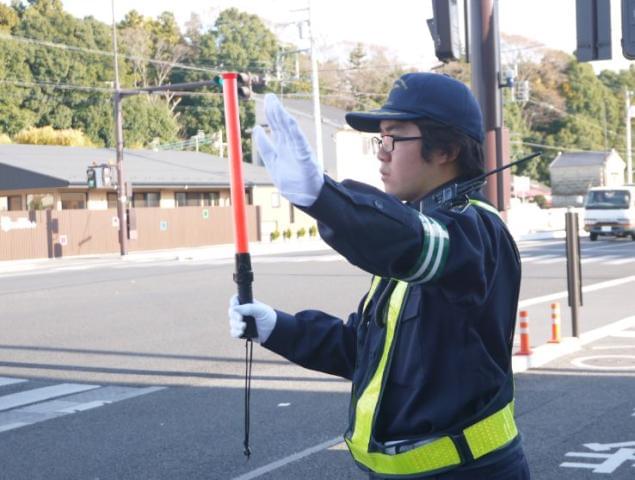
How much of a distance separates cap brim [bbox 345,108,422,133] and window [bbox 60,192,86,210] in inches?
1562

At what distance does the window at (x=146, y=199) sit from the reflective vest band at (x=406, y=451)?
4251 centimetres

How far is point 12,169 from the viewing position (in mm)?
40375

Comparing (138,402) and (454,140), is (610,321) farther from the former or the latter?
(454,140)

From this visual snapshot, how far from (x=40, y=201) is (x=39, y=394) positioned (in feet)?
111

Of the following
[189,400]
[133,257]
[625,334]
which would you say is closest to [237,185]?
[189,400]

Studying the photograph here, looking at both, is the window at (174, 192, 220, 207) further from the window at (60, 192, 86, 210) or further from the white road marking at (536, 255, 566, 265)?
the white road marking at (536, 255, 566, 265)

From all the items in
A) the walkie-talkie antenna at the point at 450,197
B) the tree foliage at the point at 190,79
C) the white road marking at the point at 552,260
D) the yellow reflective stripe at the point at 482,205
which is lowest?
the white road marking at the point at 552,260

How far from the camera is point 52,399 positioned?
8.55 metres

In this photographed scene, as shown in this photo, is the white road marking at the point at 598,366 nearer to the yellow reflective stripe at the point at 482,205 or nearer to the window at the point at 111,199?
the yellow reflective stripe at the point at 482,205

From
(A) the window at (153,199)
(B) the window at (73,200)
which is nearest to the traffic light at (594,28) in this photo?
(B) the window at (73,200)

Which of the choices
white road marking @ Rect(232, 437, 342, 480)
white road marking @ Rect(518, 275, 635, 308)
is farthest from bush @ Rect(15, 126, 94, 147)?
white road marking @ Rect(232, 437, 342, 480)

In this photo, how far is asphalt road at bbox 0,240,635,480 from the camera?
625cm

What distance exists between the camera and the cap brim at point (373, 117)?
7.89 feet

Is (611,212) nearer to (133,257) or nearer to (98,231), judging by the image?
(133,257)
